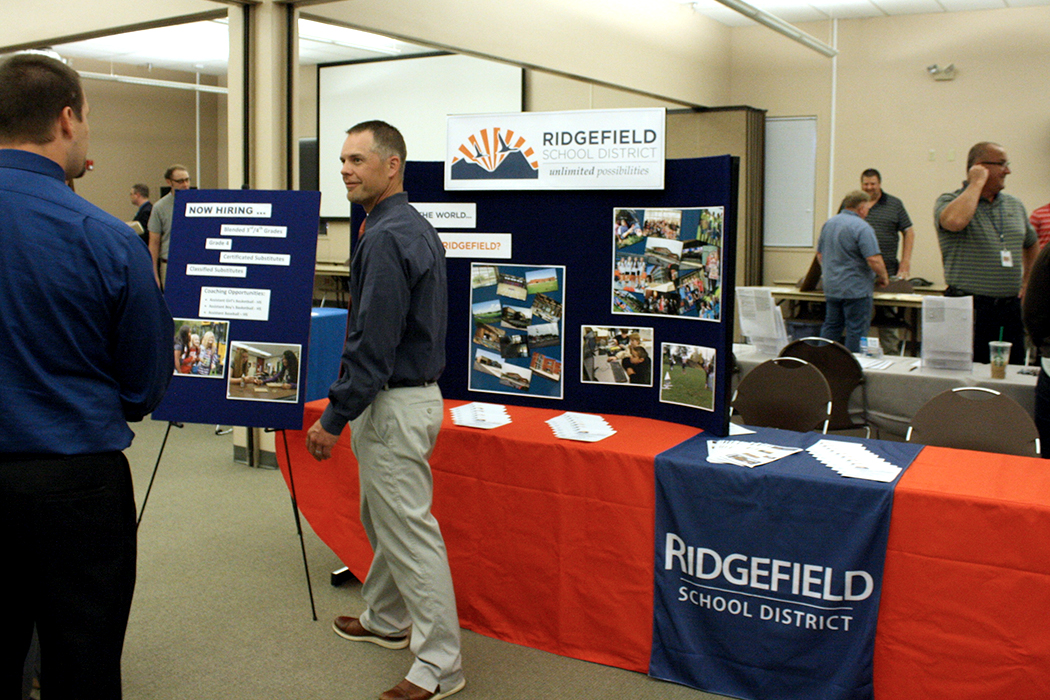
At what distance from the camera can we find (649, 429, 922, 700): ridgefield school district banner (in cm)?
231

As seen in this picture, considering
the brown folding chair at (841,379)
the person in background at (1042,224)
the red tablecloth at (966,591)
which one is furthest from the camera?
the person in background at (1042,224)

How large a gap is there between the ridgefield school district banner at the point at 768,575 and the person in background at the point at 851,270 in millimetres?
3532

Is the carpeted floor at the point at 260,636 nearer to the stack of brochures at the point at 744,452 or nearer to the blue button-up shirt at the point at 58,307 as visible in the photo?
the stack of brochures at the point at 744,452

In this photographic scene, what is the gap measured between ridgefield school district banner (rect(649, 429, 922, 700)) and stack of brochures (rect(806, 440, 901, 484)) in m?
0.04

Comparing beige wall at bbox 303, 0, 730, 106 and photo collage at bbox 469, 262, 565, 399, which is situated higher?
beige wall at bbox 303, 0, 730, 106

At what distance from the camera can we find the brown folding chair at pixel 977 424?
297 centimetres

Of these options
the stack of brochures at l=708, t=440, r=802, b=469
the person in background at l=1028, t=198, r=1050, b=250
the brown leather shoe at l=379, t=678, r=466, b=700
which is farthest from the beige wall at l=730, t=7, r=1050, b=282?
the brown leather shoe at l=379, t=678, r=466, b=700

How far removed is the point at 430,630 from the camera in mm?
2508

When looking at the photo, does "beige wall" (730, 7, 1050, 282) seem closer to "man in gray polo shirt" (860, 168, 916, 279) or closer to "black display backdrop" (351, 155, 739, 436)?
"man in gray polo shirt" (860, 168, 916, 279)

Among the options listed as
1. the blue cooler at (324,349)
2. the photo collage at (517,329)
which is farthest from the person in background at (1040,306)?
the blue cooler at (324,349)

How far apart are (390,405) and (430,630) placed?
648 millimetres

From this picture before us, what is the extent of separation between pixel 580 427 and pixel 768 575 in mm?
753

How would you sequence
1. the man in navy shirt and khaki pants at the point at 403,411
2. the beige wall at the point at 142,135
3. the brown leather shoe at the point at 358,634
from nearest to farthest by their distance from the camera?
the man in navy shirt and khaki pants at the point at 403,411 → the brown leather shoe at the point at 358,634 → the beige wall at the point at 142,135

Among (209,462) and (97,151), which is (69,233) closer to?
(209,462)
